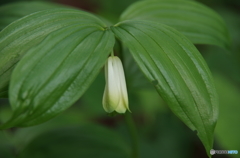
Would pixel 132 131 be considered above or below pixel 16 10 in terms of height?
below

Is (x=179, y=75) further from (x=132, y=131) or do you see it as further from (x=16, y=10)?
(x=16, y=10)

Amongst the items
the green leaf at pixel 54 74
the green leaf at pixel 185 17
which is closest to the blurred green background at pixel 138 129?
the green leaf at pixel 185 17

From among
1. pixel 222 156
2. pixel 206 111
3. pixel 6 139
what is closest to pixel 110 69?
pixel 206 111

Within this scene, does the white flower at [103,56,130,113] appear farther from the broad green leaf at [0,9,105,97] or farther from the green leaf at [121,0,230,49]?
the green leaf at [121,0,230,49]

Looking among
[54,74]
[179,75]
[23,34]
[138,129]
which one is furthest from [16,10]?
[138,129]

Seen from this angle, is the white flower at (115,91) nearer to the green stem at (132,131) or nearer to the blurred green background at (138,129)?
the green stem at (132,131)

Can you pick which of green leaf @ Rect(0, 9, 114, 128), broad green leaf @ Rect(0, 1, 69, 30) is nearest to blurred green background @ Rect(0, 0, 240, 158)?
broad green leaf @ Rect(0, 1, 69, 30)

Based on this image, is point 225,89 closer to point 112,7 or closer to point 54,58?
point 112,7
